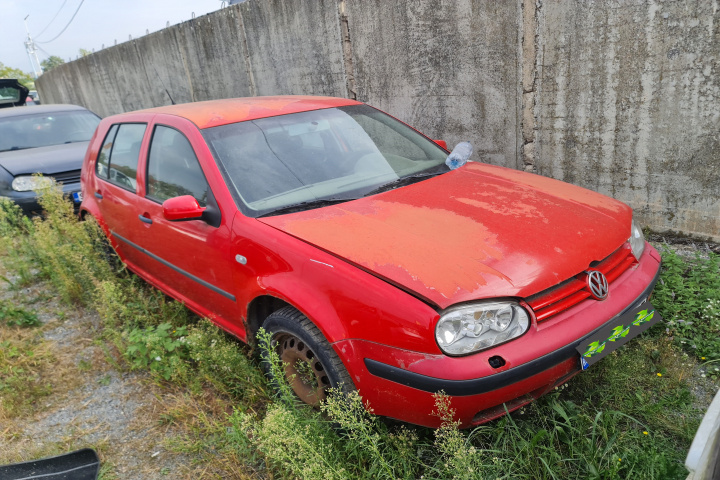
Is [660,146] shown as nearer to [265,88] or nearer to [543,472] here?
[543,472]

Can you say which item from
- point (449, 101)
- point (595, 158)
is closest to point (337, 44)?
point (449, 101)

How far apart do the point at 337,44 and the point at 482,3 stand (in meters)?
1.96

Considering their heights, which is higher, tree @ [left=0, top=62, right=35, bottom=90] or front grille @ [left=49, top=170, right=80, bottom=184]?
tree @ [left=0, top=62, right=35, bottom=90]

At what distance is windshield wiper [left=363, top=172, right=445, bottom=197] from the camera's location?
9.24 feet

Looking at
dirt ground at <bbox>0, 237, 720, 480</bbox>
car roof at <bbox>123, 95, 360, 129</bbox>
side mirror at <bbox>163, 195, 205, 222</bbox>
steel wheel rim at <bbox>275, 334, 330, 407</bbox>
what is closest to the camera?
steel wheel rim at <bbox>275, 334, 330, 407</bbox>

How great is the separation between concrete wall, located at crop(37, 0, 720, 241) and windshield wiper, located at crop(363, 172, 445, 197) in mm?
1451

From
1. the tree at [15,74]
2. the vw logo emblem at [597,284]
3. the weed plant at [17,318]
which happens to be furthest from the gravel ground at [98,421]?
the tree at [15,74]

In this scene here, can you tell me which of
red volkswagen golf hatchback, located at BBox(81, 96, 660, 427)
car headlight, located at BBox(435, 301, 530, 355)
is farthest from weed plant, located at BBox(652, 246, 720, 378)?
car headlight, located at BBox(435, 301, 530, 355)

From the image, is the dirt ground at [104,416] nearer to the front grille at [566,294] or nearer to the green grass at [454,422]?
the green grass at [454,422]

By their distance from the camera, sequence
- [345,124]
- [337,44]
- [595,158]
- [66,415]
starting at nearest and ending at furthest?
1. [66,415]
2. [345,124]
3. [595,158]
4. [337,44]

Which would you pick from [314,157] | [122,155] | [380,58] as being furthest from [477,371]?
[380,58]

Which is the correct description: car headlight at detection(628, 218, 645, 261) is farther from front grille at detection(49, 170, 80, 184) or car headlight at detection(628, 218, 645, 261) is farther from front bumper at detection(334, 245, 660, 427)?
front grille at detection(49, 170, 80, 184)

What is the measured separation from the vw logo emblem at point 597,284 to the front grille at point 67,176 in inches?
238

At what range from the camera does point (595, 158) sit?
3789 mm
